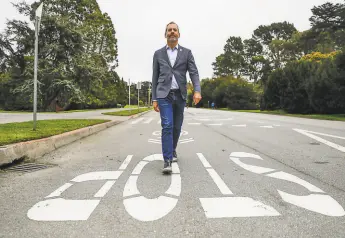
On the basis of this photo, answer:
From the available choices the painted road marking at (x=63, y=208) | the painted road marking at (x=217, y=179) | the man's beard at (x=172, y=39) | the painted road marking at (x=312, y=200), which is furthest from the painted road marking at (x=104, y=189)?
the man's beard at (x=172, y=39)

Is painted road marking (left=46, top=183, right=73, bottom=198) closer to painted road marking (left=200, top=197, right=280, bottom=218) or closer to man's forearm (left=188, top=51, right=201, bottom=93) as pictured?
painted road marking (left=200, top=197, right=280, bottom=218)

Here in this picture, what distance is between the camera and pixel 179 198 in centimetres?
281

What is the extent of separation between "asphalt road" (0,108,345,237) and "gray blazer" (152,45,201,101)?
1195mm

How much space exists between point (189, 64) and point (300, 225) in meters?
2.94

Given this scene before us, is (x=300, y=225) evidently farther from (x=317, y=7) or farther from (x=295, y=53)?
(x=295, y=53)

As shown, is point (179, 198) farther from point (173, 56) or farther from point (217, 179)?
point (173, 56)

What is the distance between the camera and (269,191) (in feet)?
9.89

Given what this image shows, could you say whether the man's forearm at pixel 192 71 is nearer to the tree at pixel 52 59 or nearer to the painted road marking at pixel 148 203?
the painted road marking at pixel 148 203

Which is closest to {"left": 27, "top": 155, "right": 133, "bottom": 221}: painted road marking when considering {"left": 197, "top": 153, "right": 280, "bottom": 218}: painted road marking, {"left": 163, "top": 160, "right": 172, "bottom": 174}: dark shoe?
{"left": 163, "top": 160, "right": 172, "bottom": 174}: dark shoe

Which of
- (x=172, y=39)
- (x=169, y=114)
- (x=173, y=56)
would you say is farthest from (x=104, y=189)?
(x=172, y=39)

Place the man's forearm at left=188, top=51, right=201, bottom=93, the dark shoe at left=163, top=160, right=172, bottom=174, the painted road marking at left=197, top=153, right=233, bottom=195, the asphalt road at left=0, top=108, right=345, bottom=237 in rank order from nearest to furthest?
the asphalt road at left=0, top=108, right=345, bottom=237
the painted road marking at left=197, top=153, right=233, bottom=195
the dark shoe at left=163, top=160, right=172, bottom=174
the man's forearm at left=188, top=51, right=201, bottom=93

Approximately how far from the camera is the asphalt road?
2.12 meters

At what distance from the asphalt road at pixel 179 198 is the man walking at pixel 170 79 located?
2.28ft

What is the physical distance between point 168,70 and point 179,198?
211cm
